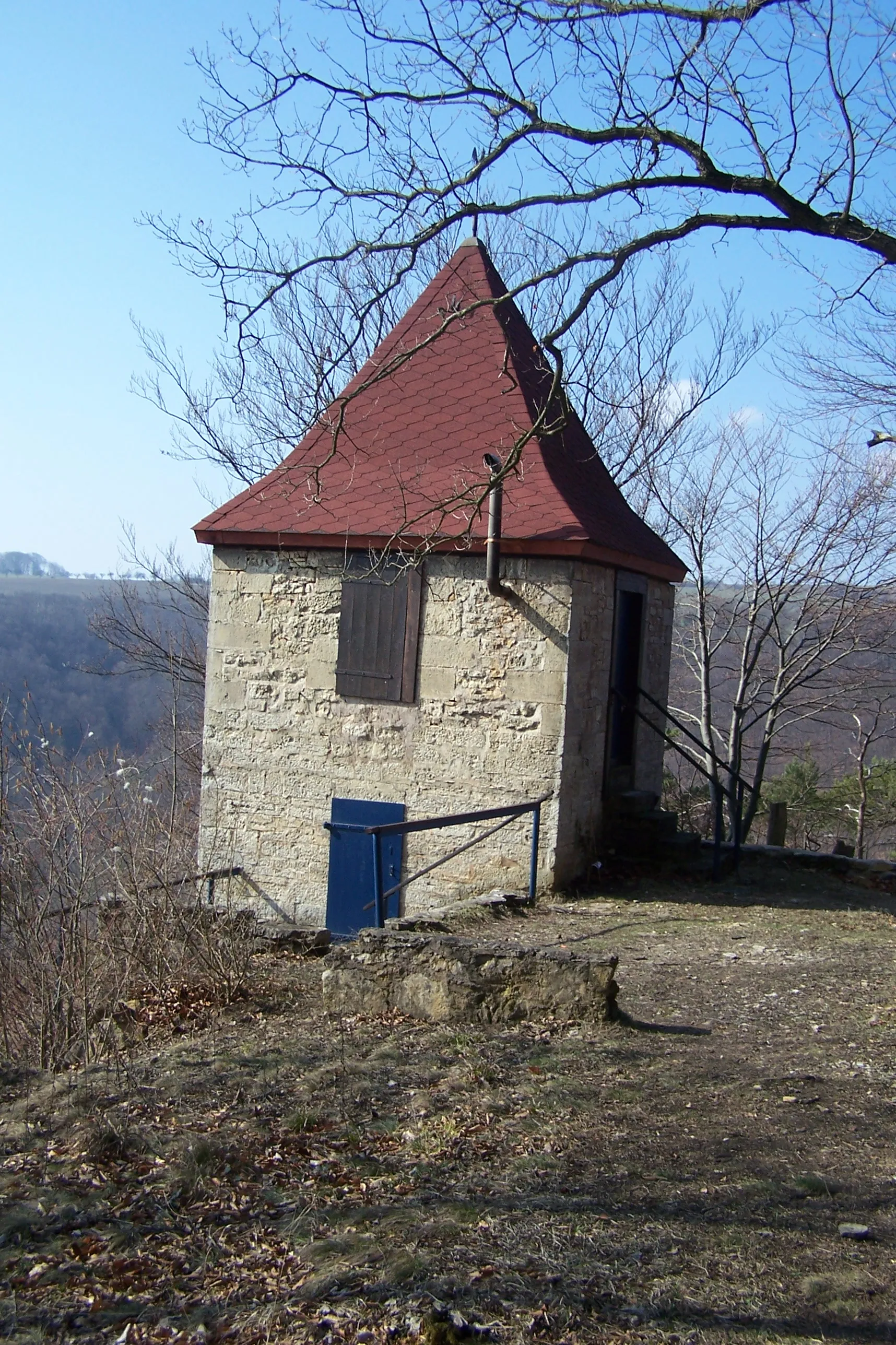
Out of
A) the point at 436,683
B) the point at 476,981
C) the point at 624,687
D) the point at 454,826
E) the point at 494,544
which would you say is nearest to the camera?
the point at 476,981

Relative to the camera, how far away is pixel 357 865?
1002 cm

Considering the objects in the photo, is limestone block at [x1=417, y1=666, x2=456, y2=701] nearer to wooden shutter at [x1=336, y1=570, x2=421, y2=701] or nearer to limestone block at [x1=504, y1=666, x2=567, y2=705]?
wooden shutter at [x1=336, y1=570, x2=421, y2=701]

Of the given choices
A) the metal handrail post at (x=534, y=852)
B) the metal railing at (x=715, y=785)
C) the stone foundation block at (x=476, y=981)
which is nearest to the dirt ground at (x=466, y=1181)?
the stone foundation block at (x=476, y=981)

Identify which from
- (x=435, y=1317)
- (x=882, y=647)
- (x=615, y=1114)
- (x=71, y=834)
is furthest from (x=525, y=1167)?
(x=882, y=647)

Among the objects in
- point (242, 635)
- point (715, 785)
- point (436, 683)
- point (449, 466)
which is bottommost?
point (715, 785)

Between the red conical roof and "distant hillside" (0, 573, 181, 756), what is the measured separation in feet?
8.51

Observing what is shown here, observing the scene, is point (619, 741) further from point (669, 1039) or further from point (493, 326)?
point (669, 1039)

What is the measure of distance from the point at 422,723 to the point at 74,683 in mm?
23427

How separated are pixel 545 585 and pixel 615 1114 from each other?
553 cm

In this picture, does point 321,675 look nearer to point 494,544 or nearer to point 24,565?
point 494,544

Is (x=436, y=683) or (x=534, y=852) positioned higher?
(x=436, y=683)

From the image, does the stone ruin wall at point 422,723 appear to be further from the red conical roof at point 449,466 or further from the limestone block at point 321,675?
the red conical roof at point 449,466

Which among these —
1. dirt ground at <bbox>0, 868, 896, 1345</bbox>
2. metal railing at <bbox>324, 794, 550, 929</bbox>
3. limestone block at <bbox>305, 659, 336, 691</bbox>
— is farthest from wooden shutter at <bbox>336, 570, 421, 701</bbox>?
dirt ground at <bbox>0, 868, 896, 1345</bbox>

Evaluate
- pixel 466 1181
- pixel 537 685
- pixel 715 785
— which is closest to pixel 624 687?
pixel 715 785
